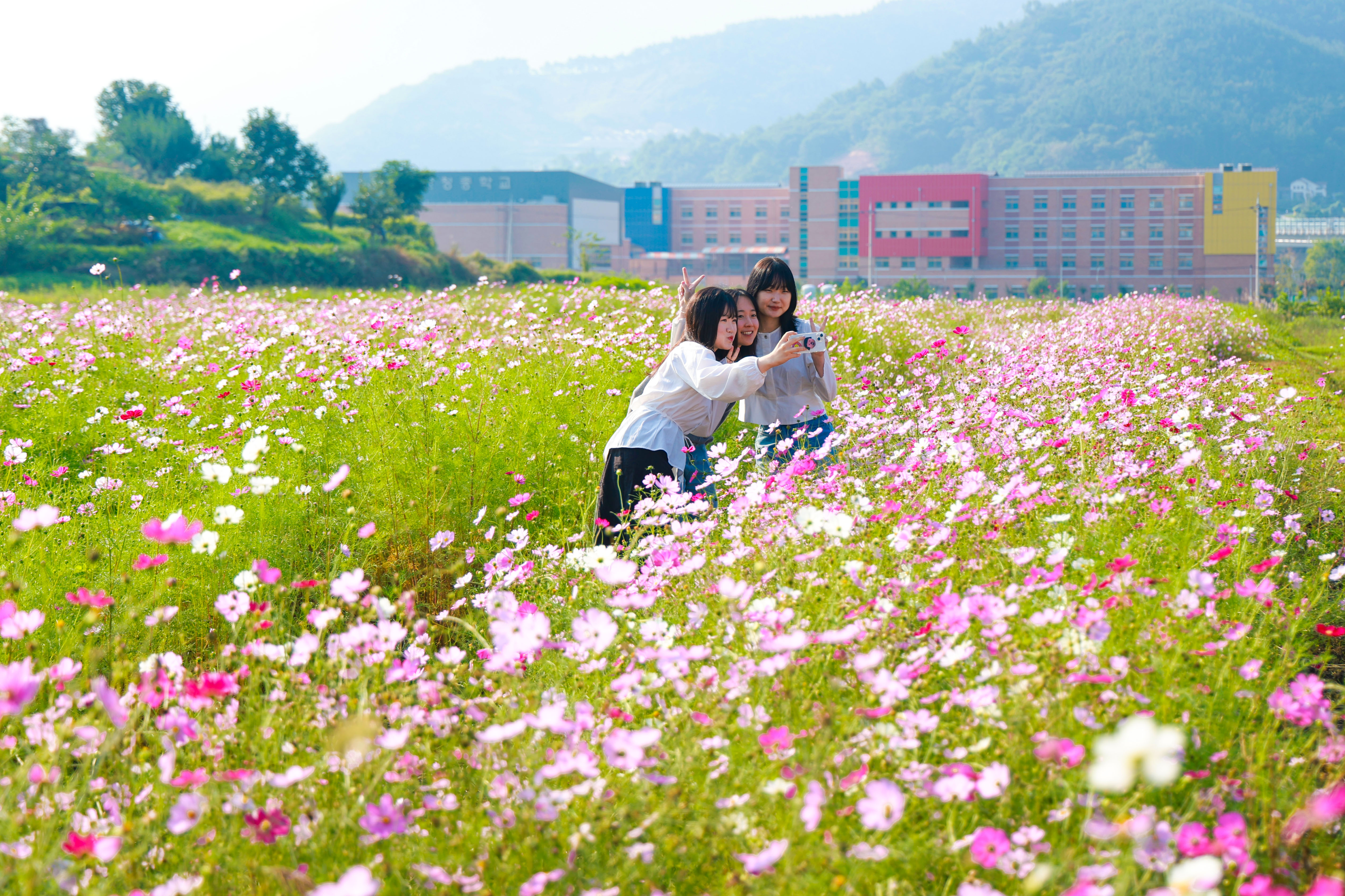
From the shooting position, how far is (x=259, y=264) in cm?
3341

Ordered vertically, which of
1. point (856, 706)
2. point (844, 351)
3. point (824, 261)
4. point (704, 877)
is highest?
point (824, 261)

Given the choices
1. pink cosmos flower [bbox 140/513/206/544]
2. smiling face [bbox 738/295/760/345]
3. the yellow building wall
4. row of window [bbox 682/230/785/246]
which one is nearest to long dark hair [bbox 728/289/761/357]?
smiling face [bbox 738/295/760/345]

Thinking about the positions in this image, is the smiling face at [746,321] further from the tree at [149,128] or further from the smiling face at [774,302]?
the tree at [149,128]

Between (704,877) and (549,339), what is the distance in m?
4.83

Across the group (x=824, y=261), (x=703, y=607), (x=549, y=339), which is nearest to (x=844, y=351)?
(x=549, y=339)

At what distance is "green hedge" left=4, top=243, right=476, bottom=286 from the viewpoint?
2658 centimetres

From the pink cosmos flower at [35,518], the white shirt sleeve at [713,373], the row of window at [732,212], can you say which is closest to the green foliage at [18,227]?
the white shirt sleeve at [713,373]

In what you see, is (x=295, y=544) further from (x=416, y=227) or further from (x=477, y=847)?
(x=416, y=227)

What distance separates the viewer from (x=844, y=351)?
25.5 ft

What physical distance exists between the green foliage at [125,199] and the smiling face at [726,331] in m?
36.2

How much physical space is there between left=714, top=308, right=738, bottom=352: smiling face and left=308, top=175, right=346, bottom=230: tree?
49.4 metres

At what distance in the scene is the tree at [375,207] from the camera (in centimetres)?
5097

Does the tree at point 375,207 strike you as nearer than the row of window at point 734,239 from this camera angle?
Yes

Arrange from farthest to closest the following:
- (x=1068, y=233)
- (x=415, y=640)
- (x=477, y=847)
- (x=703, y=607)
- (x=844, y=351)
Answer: (x=1068, y=233)
(x=844, y=351)
(x=703, y=607)
(x=415, y=640)
(x=477, y=847)
